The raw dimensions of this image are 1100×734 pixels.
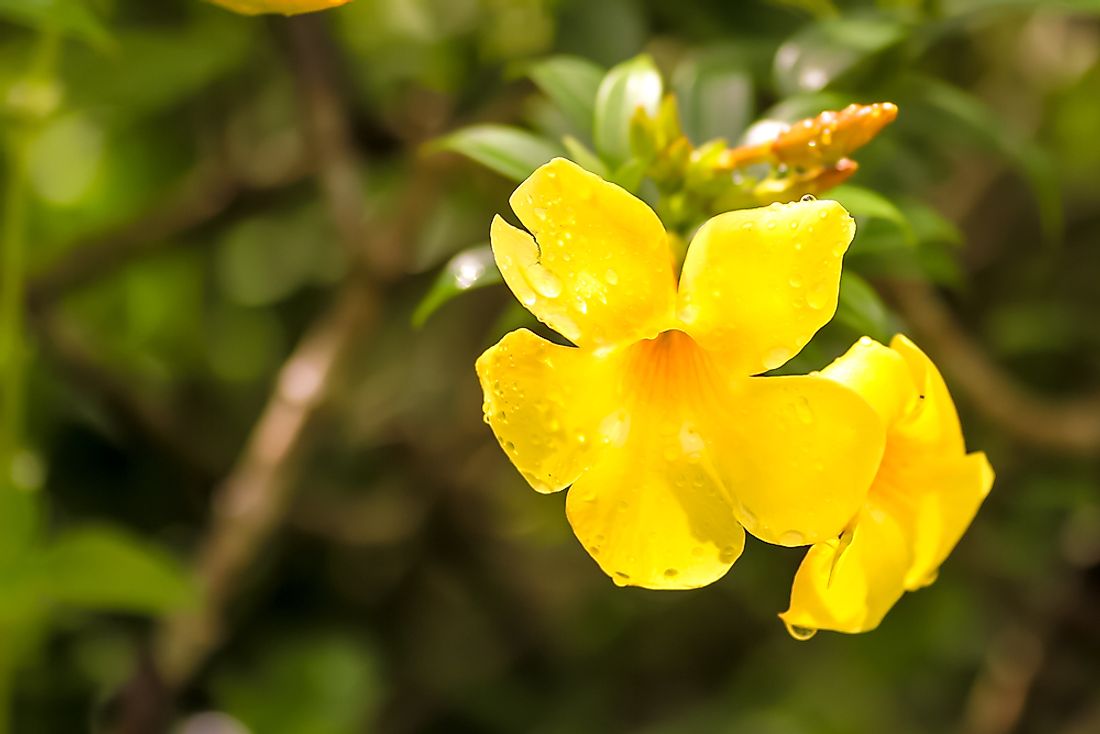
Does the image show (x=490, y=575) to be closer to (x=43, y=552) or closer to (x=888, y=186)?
(x=43, y=552)

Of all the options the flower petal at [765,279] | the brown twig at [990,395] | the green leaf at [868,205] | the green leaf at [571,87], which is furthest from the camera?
the brown twig at [990,395]

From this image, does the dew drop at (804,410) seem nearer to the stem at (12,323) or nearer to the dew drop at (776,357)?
the dew drop at (776,357)

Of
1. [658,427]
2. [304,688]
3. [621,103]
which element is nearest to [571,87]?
[621,103]

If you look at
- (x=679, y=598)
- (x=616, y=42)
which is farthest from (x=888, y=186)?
(x=679, y=598)

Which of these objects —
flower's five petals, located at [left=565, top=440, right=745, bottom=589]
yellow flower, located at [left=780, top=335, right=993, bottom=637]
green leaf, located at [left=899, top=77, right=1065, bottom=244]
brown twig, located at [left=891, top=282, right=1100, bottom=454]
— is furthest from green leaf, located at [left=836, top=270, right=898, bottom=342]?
brown twig, located at [left=891, top=282, right=1100, bottom=454]

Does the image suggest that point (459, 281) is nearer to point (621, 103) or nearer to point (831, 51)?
point (621, 103)

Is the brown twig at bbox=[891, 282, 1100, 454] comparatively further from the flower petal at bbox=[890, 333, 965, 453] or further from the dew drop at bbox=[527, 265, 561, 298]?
the dew drop at bbox=[527, 265, 561, 298]

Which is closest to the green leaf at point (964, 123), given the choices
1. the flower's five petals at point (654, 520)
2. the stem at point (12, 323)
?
the flower's five petals at point (654, 520)
